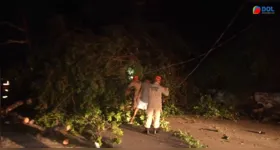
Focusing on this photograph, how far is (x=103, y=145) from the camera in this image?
8367 mm

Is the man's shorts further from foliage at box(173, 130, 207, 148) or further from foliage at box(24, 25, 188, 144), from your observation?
foliage at box(173, 130, 207, 148)

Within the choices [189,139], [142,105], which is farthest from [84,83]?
[189,139]

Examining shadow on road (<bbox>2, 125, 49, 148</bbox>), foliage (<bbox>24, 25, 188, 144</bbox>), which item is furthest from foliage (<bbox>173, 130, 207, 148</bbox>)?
shadow on road (<bbox>2, 125, 49, 148</bbox>)

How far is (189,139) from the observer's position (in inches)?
360

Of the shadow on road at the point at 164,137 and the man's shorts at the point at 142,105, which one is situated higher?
the man's shorts at the point at 142,105

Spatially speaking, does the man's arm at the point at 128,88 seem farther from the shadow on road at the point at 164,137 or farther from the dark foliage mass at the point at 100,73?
the shadow on road at the point at 164,137

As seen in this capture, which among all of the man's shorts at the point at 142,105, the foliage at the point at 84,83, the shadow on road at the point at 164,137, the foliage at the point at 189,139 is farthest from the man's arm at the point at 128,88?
the foliage at the point at 189,139

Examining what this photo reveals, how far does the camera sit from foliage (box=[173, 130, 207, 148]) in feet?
28.5

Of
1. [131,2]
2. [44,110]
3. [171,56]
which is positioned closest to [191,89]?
[171,56]

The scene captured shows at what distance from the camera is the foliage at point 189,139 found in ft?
28.5

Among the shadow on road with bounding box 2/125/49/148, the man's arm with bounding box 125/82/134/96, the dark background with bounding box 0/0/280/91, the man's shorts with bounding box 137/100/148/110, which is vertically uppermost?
the dark background with bounding box 0/0/280/91

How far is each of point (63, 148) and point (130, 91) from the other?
323 cm

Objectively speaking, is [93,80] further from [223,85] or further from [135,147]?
[223,85]

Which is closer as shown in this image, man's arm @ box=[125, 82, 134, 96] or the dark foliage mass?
the dark foliage mass
